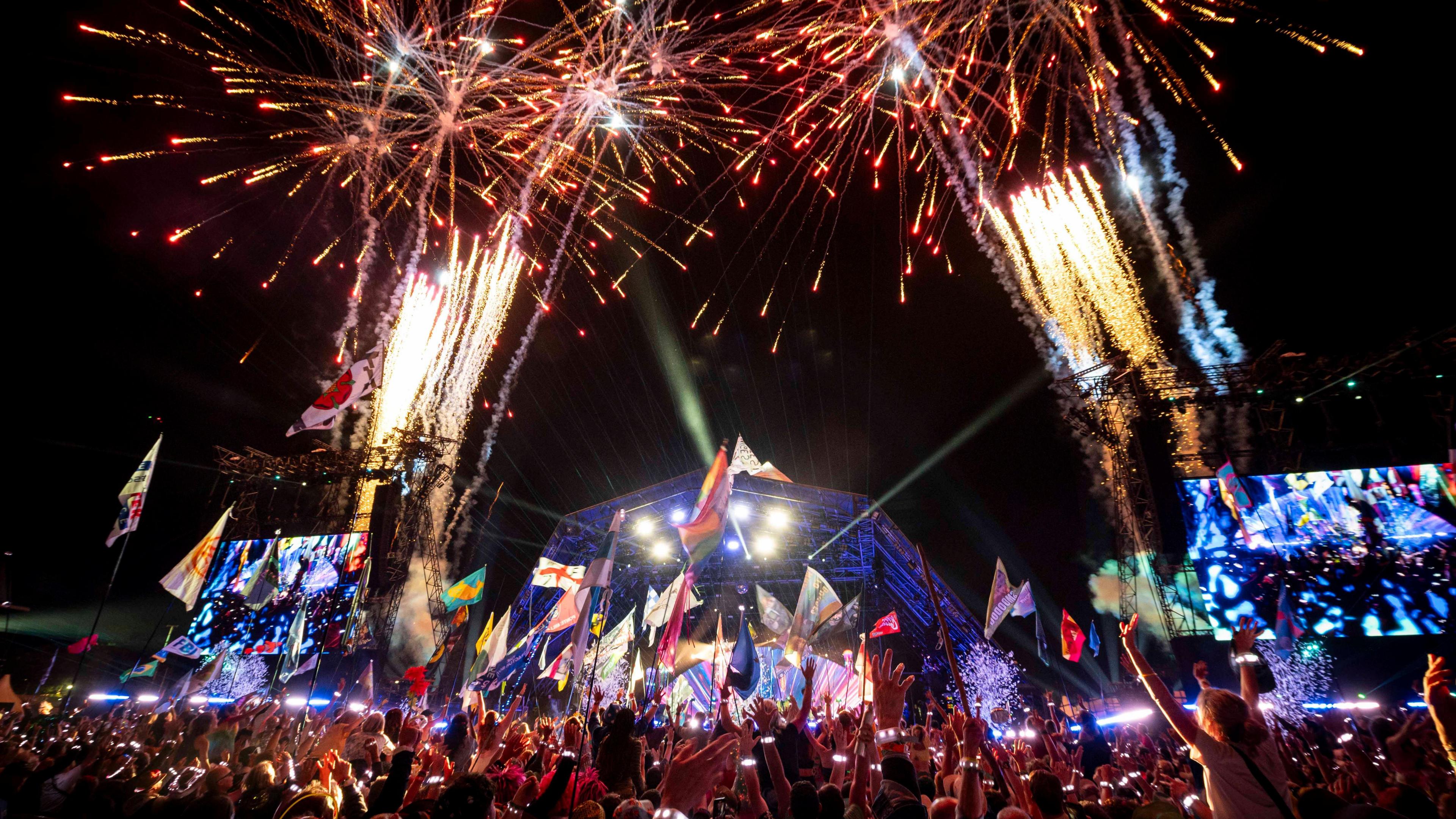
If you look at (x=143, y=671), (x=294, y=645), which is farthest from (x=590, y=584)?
(x=143, y=671)

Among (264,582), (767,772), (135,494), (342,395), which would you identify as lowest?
(767,772)

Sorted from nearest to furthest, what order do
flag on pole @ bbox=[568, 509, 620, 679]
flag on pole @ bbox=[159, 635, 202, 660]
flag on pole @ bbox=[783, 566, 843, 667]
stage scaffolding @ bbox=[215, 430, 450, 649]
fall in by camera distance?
flag on pole @ bbox=[568, 509, 620, 679], flag on pole @ bbox=[783, 566, 843, 667], flag on pole @ bbox=[159, 635, 202, 660], stage scaffolding @ bbox=[215, 430, 450, 649]

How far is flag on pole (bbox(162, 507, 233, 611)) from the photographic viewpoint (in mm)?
12953

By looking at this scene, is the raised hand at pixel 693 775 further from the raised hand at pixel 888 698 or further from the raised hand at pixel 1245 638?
the raised hand at pixel 1245 638

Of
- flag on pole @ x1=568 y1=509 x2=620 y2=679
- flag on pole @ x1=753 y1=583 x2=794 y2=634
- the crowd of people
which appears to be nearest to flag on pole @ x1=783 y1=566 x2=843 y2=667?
flag on pole @ x1=753 y1=583 x2=794 y2=634

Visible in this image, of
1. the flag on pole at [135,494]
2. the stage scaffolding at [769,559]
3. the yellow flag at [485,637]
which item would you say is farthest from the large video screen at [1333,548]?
the flag on pole at [135,494]

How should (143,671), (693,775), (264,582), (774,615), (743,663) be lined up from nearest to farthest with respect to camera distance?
1. (693,775)
2. (743,663)
3. (774,615)
4. (143,671)
5. (264,582)

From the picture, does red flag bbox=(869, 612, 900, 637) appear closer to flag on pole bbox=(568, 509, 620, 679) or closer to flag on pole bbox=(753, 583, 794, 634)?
flag on pole bbox=(753, 583, 794, 634)

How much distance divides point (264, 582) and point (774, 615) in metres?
16.2

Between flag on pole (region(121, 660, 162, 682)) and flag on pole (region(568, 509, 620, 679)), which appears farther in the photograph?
flag on pole (region(121, 660, 162, 682))

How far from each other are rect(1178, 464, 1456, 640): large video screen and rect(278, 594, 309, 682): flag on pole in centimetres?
Result: 2499

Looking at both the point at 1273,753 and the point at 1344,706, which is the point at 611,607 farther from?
the point at 1273,753

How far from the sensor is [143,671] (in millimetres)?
18297

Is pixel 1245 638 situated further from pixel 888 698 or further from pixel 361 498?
pixel 361 498
